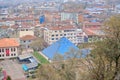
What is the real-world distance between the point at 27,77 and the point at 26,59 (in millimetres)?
2394

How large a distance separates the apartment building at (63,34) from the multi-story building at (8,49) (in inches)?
117

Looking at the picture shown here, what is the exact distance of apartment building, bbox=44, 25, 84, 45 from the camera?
1406cm

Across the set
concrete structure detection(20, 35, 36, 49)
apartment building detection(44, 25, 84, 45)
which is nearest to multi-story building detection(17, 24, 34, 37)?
concrete structure detection(20, 35, 36, 49)

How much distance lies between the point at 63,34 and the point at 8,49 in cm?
372

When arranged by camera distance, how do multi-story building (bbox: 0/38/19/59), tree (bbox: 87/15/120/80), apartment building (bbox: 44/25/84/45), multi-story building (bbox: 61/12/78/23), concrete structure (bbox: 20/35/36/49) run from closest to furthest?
1. tree (bbox: 87/15/120/80)
2. multi-story building (bbox: 0/38/19/59)
3. concrete structure (bbox: 20/35/36/49)
4. apartment building (bbox: 44/25/84/45)
5. multi-story building (bbox: 61/12/78/23)

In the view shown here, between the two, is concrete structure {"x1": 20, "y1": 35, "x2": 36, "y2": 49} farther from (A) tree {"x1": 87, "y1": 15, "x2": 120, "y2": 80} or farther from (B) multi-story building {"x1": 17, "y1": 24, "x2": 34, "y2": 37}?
(A) tree {"x1": 87, "y1": 15, "x2": 120, "y2": 80}

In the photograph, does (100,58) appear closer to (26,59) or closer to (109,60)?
(109,60)

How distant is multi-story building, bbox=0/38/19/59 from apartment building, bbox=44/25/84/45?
9.72 feet

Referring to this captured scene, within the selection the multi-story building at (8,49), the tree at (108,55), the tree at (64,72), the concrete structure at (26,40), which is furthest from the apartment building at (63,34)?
the tree at (108,55)

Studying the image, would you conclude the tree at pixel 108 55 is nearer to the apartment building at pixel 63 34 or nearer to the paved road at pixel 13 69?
the paved road at pixel 13 69

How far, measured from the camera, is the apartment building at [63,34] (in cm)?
1406

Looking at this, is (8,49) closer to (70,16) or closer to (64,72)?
(64,72)

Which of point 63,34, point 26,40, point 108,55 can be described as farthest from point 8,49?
point 108,55

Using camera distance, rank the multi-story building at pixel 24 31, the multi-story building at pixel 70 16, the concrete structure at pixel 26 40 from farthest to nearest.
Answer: the multi-story building at pixel 70 16, the multi-story building at pixel 24 31, the concrete structure at pixel 26 40
